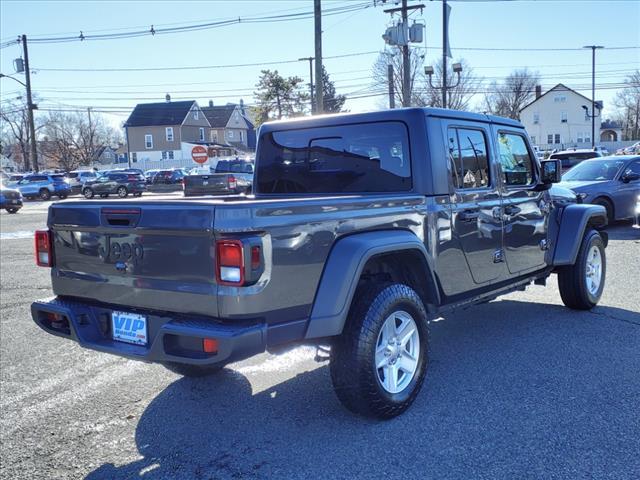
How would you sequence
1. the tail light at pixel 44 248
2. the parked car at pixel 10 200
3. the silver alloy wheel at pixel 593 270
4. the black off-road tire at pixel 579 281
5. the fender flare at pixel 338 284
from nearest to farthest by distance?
the fender flare at pixel 338 284, the tail light at pixel 44 248, the black off-road tire at pixel 579 281, the silver alloy wheel at pixel 593 270, the parked car at pixel 10 200

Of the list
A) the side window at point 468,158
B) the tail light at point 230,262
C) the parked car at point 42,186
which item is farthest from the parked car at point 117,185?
the tail light at point 230,262

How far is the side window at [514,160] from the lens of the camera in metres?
5.15

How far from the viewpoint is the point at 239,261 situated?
292cm

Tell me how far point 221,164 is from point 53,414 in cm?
2521

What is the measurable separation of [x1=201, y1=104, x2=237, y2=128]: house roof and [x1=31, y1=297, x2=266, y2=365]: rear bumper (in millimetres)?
72924

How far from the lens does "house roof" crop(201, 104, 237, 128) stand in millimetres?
74438

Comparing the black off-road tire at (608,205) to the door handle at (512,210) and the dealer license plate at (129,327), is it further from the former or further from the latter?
the dealer license plate at (129,327)

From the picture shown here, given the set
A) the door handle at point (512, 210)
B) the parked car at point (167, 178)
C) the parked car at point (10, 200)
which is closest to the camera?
the door handle at point (512, 210)

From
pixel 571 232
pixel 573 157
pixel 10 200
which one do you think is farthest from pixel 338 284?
pixel 10 200

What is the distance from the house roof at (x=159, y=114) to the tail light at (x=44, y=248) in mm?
65995

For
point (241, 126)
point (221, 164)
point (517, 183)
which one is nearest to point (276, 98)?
point (241, 126)

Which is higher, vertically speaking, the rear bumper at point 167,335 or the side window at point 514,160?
the side window at point 514,160

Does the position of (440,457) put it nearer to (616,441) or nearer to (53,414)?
(616,441)

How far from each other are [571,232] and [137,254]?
4433 mm
